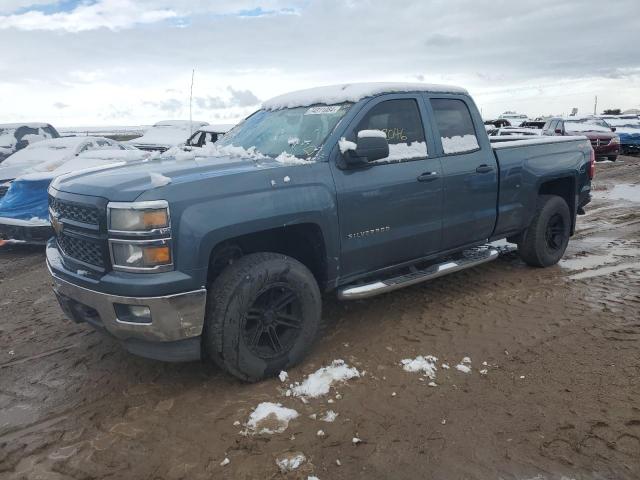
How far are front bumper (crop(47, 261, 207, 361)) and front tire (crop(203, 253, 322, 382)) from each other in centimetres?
14

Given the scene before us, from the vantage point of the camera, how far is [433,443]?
2.84m

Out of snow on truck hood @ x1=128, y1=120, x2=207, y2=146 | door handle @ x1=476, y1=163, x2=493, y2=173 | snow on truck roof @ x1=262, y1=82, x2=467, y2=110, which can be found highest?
snow on truck roof @ x1=262, y1=82, x2=467, y2=110

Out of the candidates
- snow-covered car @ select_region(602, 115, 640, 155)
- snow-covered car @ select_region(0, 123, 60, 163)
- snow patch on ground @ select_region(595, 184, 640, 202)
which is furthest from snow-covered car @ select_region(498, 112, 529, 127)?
snow-covered car @ select_region(0, 123, 60, 163)

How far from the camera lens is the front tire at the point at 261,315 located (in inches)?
128

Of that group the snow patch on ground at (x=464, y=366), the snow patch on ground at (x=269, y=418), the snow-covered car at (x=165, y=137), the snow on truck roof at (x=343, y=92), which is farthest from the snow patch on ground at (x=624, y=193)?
the snow patch on ground at (x=269, y=418)

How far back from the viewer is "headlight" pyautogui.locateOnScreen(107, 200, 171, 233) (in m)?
2.95

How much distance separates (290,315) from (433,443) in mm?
1274

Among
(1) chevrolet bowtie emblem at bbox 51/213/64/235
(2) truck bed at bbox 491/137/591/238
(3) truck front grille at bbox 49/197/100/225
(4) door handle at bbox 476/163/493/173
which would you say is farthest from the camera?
(2) truck bed at bbox 491/137/591/238

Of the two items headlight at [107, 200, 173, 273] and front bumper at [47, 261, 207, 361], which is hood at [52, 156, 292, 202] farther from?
→ front bumper at [47, 261, 207, 361]

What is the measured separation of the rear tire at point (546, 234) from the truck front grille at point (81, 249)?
441 centimetres

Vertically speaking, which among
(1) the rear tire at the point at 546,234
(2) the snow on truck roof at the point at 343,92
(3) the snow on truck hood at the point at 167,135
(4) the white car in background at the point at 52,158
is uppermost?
(2) the snow on truck roof at the point at 343,92

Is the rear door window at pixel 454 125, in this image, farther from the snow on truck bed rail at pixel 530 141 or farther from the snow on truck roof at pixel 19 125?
the snow on truck roof at pixel 19 125

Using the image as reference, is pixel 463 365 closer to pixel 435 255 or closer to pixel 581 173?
pixel 435 255

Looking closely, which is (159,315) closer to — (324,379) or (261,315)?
(261,315)
